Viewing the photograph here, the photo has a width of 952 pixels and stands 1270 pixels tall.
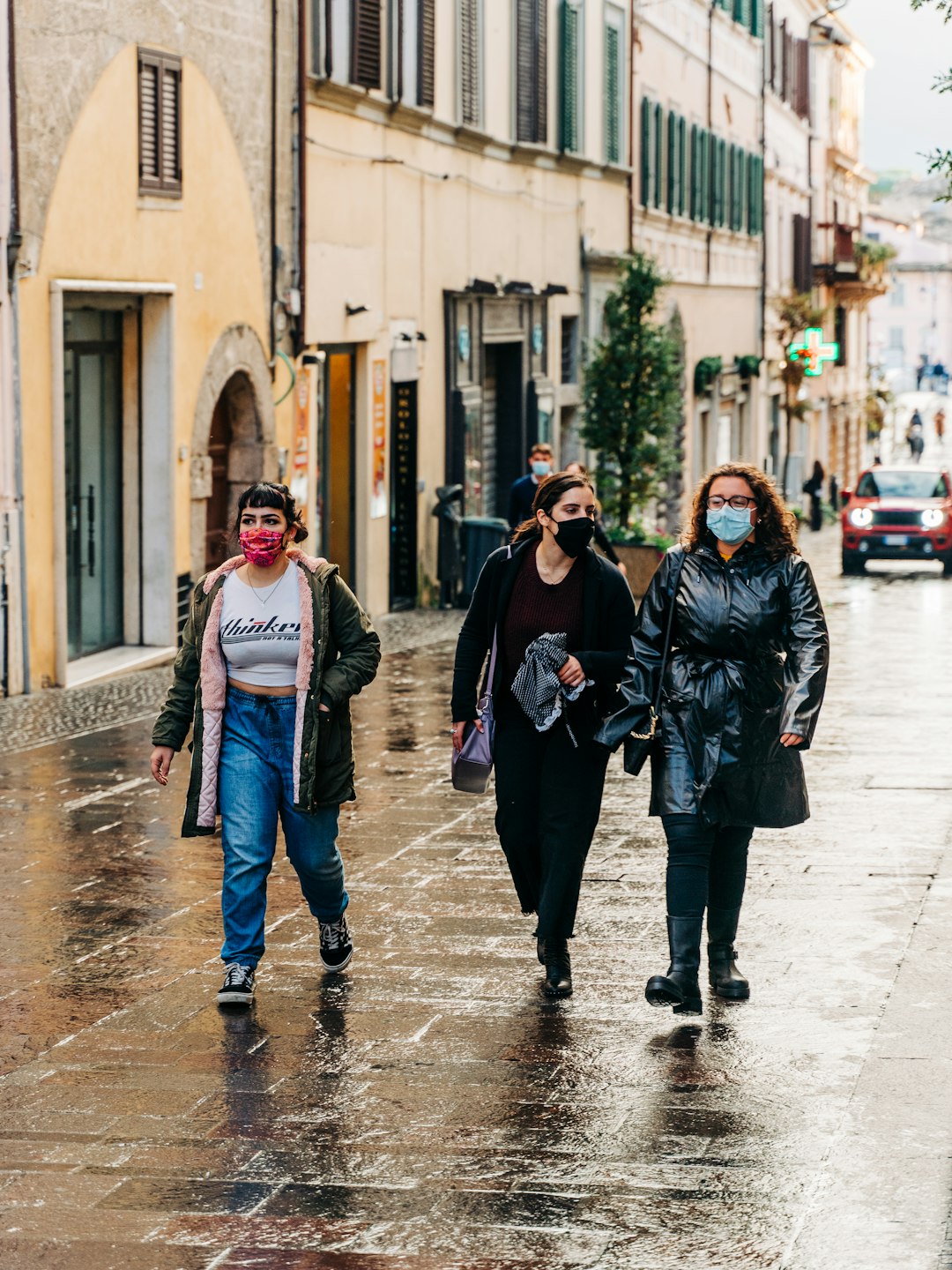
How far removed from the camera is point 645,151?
3350cm

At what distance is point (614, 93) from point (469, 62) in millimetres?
6958

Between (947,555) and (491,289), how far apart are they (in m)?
10.4

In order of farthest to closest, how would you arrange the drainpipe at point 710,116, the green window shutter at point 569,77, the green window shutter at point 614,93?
1. the drainpipe at point 710,116
2. the green window shutter at point 614,93
3. the green window shutter at point 569,77

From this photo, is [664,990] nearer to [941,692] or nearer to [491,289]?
[941,692]

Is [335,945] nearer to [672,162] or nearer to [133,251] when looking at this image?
[133,251]

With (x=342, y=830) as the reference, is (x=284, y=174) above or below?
above

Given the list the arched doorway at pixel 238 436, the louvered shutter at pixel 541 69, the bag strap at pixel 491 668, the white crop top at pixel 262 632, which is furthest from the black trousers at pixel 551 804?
the louvered shutter at pixel 541 69

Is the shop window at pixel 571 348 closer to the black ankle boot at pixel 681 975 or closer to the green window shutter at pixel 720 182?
the green window shutter at pixel 720 182

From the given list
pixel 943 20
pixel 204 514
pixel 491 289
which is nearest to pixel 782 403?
pixel 491 289

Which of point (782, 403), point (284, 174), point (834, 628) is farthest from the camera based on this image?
point (782, 403)

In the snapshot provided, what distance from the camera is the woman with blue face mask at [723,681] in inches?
276

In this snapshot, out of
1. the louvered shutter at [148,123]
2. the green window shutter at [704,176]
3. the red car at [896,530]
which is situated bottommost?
the red car at [896,530]

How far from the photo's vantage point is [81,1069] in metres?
6.40

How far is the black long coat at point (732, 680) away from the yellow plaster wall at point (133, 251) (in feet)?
29.1
